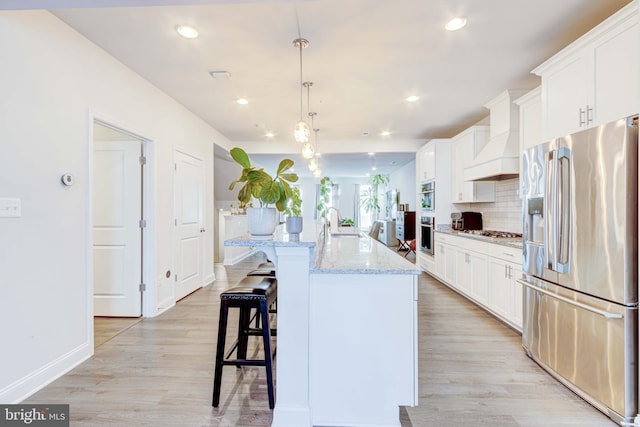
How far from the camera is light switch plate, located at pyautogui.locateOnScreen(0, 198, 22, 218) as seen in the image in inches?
74.3

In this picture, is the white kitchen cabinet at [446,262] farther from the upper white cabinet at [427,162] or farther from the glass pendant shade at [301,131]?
the glass pendant shade at [301,131]

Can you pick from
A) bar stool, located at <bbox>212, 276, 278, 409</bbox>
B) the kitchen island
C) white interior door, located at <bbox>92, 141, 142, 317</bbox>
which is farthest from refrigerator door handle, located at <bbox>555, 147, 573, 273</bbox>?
white interior door, located at <bbox>92, 141, 142, 317</bbox>

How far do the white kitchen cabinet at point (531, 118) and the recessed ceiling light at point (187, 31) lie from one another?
9.96ft

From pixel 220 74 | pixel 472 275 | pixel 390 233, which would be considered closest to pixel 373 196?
pixel 390 233

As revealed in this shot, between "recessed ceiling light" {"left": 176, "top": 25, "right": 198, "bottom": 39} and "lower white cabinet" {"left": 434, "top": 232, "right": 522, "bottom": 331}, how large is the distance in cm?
326

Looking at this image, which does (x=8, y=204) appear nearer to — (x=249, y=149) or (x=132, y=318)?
(x=132, y=318)

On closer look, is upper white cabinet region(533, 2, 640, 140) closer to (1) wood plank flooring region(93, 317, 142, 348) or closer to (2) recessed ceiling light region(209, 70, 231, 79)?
(2) recessed ceiling light region(209, 70, 231, 79)

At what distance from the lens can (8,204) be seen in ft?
6.30

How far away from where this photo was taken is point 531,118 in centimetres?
312

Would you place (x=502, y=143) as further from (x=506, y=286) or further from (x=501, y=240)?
(x=506, y=286)

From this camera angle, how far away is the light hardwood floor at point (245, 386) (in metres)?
1.83

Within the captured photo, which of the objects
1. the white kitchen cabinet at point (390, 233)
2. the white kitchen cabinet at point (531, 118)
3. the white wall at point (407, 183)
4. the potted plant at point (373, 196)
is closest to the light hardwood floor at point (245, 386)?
the white kitchen cabinet at point (531, 118)

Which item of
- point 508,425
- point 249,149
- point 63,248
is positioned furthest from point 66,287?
point 249,149

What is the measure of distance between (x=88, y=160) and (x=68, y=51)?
0.81 meters
